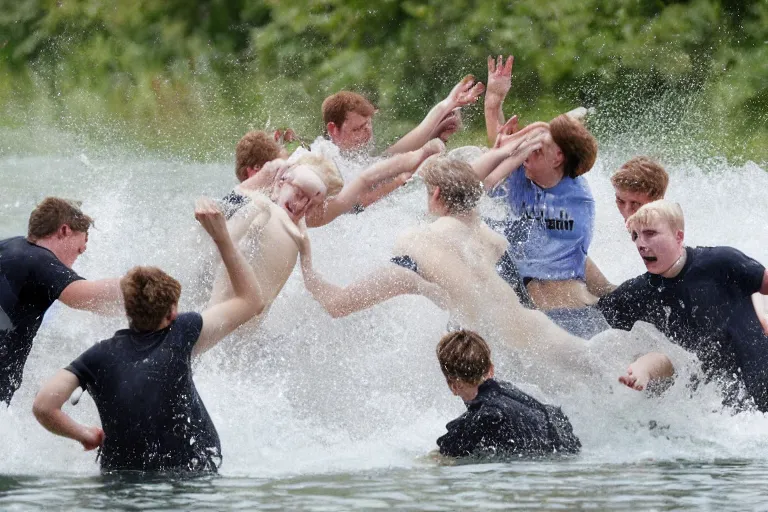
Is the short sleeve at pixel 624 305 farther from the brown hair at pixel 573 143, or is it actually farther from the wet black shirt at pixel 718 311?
the brown hair at pixel 573 143

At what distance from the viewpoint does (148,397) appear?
5.91 m

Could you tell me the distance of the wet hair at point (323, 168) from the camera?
7203mm

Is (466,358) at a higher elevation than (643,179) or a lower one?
lower

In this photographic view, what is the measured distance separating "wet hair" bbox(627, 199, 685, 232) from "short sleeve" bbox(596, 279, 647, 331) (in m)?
0.30

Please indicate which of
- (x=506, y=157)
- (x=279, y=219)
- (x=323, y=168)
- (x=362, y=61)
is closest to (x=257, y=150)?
(x=323, y=168)

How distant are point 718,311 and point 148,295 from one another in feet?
8.27

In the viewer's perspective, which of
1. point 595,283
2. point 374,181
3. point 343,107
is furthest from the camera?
point 343,107

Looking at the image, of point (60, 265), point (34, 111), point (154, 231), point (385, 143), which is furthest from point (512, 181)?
point (34, 111)

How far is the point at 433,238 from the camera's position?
7051 mm

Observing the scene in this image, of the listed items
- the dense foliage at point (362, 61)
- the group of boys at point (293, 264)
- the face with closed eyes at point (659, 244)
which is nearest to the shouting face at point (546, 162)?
the group of boys at point (293, 264)

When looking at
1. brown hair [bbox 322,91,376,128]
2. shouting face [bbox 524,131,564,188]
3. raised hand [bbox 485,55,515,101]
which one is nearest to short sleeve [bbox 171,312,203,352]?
shouting face [bbox 524,131,564,188]

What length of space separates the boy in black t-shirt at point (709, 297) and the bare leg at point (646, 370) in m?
0.02

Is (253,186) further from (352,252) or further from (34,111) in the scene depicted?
(34,111)

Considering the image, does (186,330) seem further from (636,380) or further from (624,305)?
(624,305)
